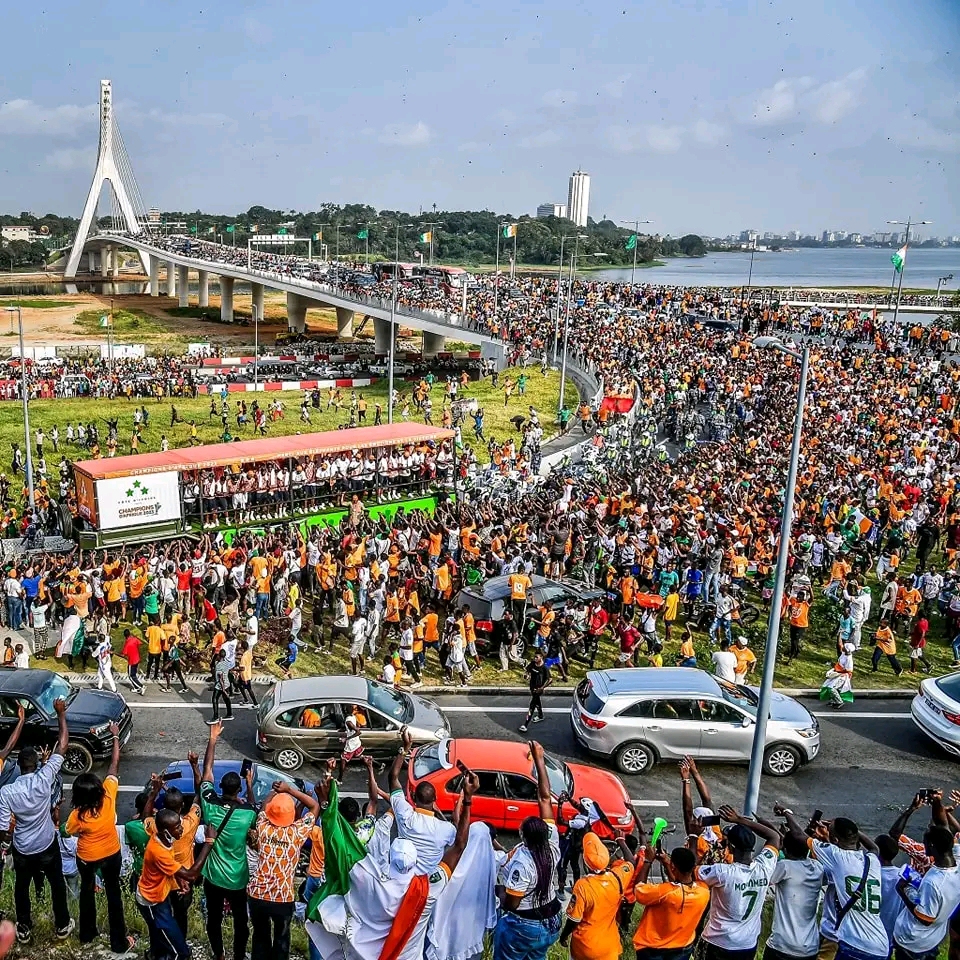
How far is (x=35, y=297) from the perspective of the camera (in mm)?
104062

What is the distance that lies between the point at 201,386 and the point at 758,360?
27.4m

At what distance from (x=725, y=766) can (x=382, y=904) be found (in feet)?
28.6

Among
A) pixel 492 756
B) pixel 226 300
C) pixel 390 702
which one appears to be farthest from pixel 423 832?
pixel 226 300

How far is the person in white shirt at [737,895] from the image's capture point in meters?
6.26

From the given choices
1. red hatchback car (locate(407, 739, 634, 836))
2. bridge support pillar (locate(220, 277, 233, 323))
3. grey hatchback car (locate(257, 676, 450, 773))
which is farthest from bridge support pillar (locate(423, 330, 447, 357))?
red hatchback car (locate(407, 739, 634, 836))

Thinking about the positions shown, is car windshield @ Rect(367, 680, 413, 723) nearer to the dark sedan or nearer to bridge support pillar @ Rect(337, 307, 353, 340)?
the dark sedan

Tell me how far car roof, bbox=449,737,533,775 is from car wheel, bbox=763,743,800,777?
372cm

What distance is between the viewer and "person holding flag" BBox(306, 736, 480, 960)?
5.64 meters

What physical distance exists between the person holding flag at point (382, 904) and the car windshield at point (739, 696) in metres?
7.93

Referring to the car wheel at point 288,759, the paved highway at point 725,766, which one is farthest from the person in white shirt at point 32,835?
the car wheel at point 288,759

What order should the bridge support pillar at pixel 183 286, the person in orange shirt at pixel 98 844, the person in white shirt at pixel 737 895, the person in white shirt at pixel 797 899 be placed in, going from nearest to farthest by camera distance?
the person in white shirt at pixel 737 895 < the person in white shirt at pixel 797 899 < the person in orange shirt at pixel 98 844 < the bridge support pillar at pixel 183 286

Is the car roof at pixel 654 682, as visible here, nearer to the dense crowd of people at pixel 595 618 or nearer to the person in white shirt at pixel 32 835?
the dense crowd of people at pixel 595 618

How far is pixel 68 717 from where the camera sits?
12.9 meters

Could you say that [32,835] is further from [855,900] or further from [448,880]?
[855,900]
